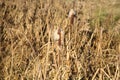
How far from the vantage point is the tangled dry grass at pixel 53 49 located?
2031 millimetres

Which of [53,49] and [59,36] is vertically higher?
[59,36]

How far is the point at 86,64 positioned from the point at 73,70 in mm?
144

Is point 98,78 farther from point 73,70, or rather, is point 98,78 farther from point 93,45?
point 93,45

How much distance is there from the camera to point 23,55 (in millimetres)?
2443

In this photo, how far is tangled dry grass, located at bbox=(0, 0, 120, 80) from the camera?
203 centimetres

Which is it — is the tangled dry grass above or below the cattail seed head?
below

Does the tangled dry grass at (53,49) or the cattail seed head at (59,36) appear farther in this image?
the tangled dry grass at (53,49)

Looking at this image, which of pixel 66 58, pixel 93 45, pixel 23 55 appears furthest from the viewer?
pixel 93 45

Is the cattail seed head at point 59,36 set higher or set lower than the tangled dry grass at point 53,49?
higher

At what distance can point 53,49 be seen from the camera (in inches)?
83.1

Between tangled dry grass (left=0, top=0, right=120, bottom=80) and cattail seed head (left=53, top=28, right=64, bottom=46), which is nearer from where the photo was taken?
cattail seed head (left=53, top=28, right=64, bottom=46)

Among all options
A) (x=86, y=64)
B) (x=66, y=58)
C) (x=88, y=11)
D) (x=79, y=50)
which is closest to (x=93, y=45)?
(x=79, y=50)

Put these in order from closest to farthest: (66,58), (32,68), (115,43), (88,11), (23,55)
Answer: (66,58) → (32,68) → (23,55) → (115,43) → (88,11)

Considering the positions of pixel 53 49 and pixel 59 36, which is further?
pixel 53 49
